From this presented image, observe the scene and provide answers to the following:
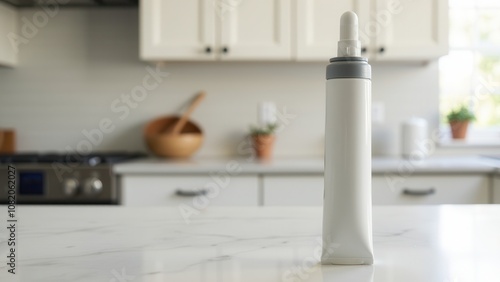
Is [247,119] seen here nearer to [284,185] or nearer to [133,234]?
[284,185]

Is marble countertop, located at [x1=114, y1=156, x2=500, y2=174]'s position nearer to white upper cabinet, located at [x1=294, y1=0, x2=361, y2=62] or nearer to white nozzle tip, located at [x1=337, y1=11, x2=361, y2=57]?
white upper cabinet, located at [x1=294, y1=0, x2=361, y2=62]

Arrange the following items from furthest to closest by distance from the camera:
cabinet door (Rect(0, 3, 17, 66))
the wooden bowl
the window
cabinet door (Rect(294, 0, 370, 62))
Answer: the window, cabinet door (Rect(0, 3, 17, 66)), the wooden bowl, cabinet door (Rect(294, 0, 370, 62))

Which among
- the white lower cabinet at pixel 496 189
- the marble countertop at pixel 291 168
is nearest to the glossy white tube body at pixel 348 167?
the marble countertop at pixel 291 168

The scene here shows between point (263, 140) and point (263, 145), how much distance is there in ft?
0.09

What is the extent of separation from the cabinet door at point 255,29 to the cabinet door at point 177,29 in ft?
0.25

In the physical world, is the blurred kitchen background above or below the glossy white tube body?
above

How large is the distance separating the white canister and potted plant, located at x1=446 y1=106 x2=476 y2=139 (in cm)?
20

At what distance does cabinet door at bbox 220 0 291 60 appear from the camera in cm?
274

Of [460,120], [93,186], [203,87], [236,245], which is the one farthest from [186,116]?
[236,245]

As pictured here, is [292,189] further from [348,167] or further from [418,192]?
[348,167]

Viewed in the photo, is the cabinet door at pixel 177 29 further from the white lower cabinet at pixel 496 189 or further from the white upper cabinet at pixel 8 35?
the white lower cabinet at pixel 496 189

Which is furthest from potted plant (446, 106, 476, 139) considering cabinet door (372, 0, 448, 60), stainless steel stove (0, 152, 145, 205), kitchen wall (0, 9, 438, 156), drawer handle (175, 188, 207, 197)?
stainless steel stove (0, 152, 145, 205)

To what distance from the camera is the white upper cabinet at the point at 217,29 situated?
2736mm

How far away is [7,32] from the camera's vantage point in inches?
A: 120
